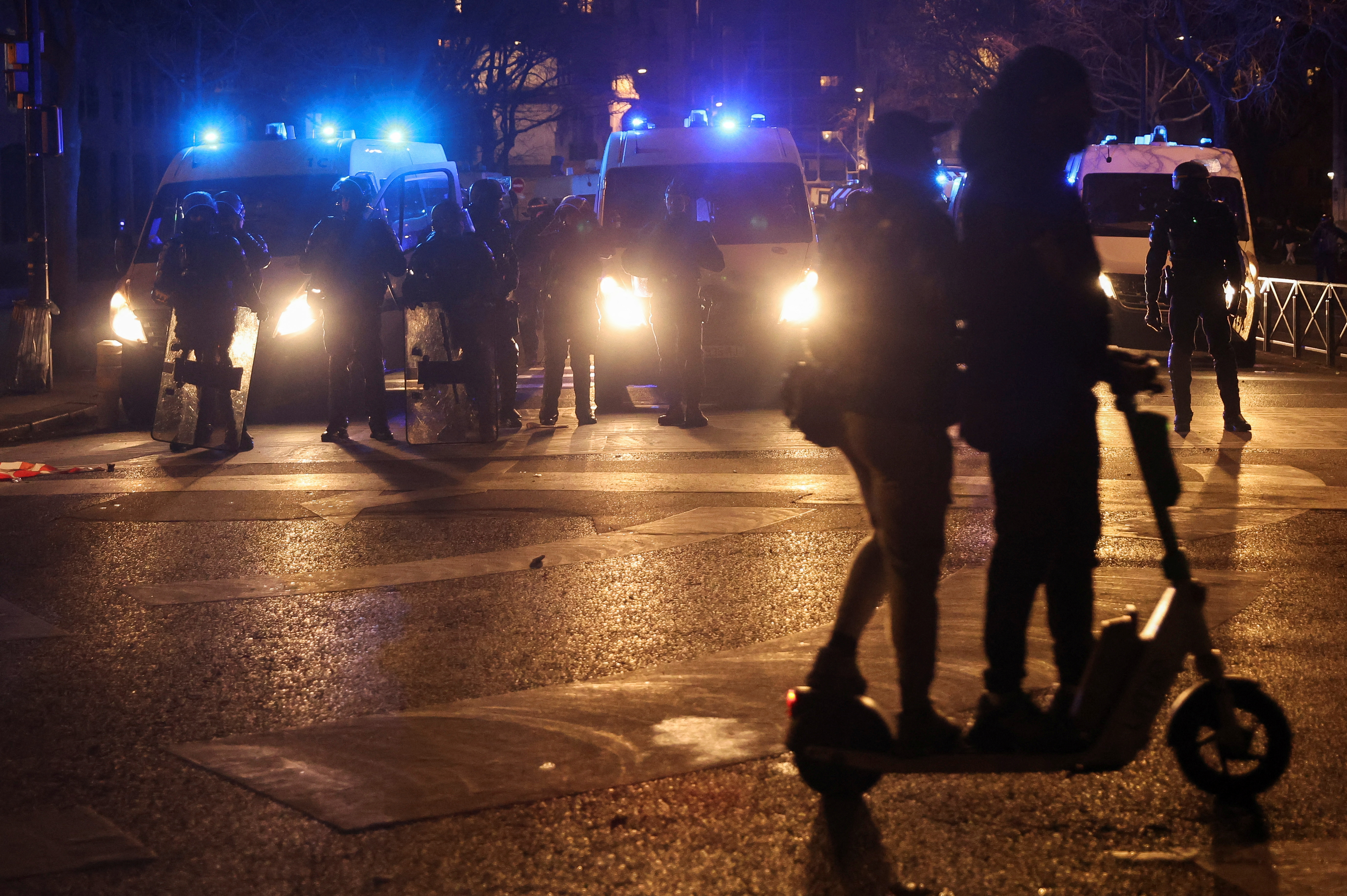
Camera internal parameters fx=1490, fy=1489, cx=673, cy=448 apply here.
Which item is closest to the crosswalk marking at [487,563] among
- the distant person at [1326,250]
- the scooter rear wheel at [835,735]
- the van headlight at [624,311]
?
the scooter rear wheel at [835,735]

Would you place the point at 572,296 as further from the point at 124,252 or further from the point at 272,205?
the point at 124,252

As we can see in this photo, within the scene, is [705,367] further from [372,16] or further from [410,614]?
[372,16]

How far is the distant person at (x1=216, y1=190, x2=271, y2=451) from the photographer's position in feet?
36.5

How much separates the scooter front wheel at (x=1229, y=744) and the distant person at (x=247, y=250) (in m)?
8.53

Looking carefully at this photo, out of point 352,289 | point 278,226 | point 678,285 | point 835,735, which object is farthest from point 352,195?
point 835,735

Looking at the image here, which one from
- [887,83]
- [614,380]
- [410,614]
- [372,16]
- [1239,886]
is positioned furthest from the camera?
[887,83]

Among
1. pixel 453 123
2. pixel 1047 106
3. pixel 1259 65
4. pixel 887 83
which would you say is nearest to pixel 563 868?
pixel 1047 106

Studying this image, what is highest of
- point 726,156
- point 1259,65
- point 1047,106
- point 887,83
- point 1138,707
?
point 887,83

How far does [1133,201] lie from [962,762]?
51.1 feet

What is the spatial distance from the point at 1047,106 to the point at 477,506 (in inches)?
212

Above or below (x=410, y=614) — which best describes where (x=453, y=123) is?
above

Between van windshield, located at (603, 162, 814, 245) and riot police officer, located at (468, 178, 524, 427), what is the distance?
1.70 m

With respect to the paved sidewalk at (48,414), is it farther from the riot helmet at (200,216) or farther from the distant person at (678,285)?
the distant person at (678,285)

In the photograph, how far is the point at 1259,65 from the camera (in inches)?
1337
